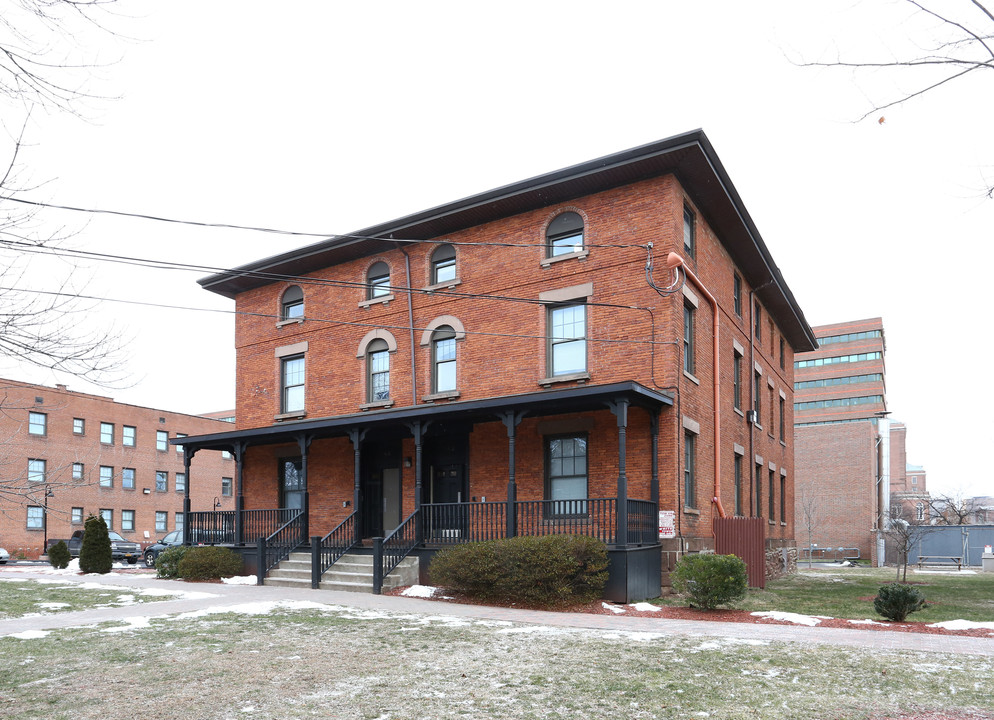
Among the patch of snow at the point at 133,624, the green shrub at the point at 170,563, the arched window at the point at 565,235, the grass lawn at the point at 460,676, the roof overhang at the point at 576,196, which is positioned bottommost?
the green shrub at the point at 170,563

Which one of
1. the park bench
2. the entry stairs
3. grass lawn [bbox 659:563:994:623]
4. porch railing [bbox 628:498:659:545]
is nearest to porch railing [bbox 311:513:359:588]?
the entry stairs

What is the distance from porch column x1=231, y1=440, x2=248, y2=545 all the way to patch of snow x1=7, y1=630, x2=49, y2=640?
10.7 m

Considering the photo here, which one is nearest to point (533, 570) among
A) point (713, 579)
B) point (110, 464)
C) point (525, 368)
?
point (713, 579)

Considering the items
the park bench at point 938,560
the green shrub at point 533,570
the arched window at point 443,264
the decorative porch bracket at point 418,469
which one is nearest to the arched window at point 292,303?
the arched window at point 443,264

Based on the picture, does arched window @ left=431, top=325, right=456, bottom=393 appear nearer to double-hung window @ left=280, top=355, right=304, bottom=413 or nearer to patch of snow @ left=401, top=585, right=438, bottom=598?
double-hung window @ left=280, top=355, right=304, bottom=413

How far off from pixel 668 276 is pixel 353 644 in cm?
1105

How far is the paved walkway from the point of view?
10.8 m

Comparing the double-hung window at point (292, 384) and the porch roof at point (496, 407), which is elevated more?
the double-hung window at point (292, 384)

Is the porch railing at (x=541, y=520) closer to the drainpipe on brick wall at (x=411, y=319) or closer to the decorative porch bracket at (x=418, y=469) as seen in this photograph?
the decorative porch bracket at (x=418, y=469)

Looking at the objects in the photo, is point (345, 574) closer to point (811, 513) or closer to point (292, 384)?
point (292, 384)

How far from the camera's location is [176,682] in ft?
27.2

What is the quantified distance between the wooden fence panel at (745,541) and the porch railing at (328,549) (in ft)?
28.6

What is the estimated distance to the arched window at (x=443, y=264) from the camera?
22.2m

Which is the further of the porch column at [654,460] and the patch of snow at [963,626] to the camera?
the porch column at [654,460]
